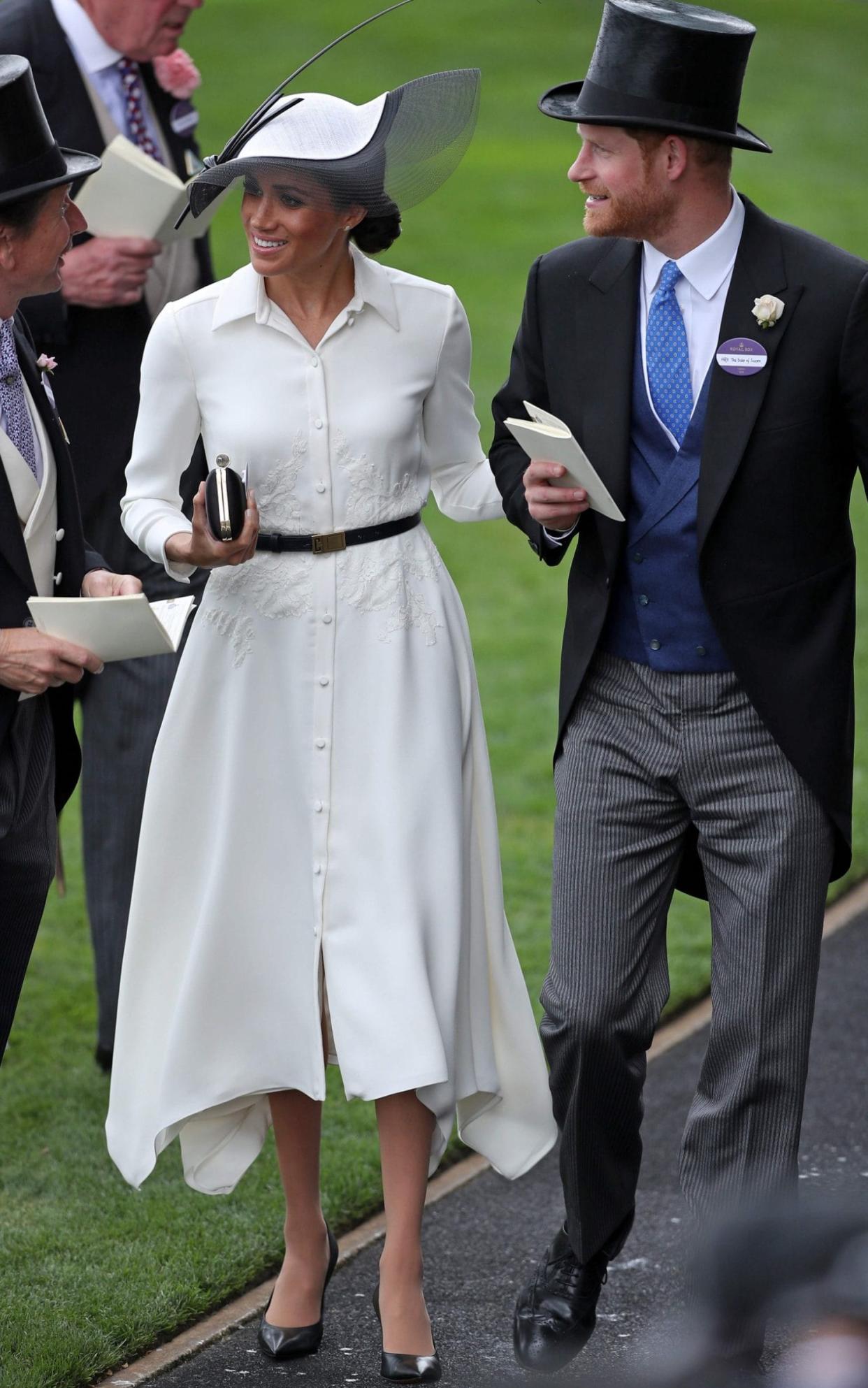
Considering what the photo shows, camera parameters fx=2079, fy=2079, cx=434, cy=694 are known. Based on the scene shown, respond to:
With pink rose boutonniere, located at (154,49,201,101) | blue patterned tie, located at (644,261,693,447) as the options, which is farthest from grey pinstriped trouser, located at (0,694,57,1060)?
pink rose boutonniere, located at (154,49,201,101)

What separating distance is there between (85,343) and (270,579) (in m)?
1.66

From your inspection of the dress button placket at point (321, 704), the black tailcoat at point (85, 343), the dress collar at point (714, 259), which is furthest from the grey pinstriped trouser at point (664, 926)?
the black tailcoat at point (85, 343)

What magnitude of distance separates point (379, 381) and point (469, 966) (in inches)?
47.1

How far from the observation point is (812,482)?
3854 millimetres

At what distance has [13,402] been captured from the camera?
3961mm

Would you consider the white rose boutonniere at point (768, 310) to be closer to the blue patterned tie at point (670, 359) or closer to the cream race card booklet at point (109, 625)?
the blue patterned tie at point (670, 359)

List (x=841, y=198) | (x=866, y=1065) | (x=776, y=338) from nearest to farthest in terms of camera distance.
→ 1. (x=776, y=338)
2. (x=866, y=1065)
3. (x=841, y=198)

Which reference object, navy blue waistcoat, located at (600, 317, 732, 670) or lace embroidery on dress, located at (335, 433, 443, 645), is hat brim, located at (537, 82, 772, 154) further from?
lace embroidery on dress, located at (335, 433, 443, 645)

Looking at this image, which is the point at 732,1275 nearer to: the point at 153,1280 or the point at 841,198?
the point at 153,1280

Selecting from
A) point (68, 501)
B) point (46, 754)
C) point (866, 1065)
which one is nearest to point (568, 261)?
point (68, 501)

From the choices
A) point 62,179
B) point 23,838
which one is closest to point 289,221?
point 62,179

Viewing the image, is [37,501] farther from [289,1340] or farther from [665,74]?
[289,1340]

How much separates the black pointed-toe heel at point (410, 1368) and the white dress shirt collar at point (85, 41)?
11.0ft

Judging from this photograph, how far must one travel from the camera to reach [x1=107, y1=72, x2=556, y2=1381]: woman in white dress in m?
4.06
